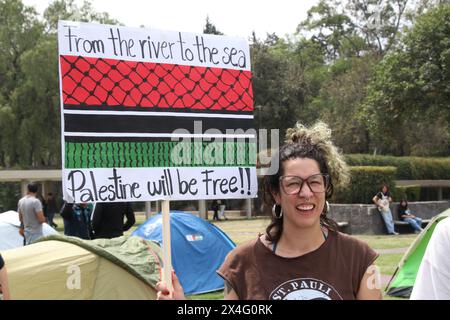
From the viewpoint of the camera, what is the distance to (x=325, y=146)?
119 inches

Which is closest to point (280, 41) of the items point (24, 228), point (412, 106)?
point (412, 106)

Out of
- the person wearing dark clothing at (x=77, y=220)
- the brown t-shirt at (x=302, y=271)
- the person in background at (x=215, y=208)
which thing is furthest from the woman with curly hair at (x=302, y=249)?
the person in background at (x=215, y=208)

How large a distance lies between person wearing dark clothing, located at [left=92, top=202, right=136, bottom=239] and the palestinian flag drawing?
4020 millimetres

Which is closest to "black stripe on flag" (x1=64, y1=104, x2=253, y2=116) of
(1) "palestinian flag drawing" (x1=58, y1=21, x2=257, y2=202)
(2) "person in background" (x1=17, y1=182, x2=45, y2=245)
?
(1) "palestinian flag drawing" (x1=58, y1=21, x2=257, y2=202)

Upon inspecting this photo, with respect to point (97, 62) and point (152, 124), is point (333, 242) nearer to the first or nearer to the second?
point (152, 124)

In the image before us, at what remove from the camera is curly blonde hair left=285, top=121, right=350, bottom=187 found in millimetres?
3000

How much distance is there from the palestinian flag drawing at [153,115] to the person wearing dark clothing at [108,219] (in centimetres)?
402

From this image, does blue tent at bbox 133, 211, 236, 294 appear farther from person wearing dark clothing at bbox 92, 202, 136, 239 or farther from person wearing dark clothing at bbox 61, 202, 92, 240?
person wearing dark clothing at bbox 92, 202, 136, 239

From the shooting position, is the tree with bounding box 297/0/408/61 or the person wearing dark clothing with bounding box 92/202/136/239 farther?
the tree with bounding box 297/0/408/61

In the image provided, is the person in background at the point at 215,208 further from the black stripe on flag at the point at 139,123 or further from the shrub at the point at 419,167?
the black stripe on flag at the point at 139,123

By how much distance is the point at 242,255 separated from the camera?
285cm

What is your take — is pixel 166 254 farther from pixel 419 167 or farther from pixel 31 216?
pixel 419 167

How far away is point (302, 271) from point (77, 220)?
7.35 meters

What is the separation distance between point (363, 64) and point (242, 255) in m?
39.3
